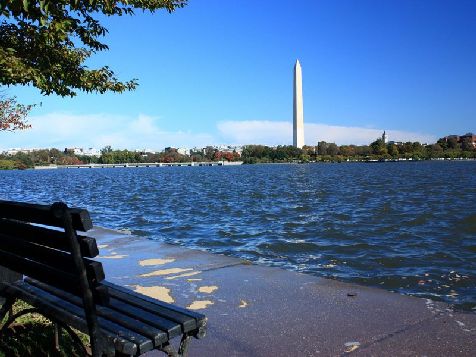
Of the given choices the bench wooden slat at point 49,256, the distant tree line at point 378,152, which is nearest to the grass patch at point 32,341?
the bench wooden slat at point 49,256

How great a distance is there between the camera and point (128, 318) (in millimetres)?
2689

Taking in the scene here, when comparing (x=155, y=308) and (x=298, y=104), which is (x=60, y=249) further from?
(x=298, y=104)

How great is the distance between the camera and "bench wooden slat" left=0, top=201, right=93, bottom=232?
2.37 meters

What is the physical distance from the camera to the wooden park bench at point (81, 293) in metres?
2.42

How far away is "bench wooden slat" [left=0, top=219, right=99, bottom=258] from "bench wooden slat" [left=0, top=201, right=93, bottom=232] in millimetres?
51

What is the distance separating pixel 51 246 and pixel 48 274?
20cm

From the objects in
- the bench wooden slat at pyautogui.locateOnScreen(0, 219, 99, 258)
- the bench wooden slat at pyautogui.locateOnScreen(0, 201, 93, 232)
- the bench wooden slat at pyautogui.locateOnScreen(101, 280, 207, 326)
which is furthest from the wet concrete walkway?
the bench wooden slat at pyautogui.locateOnScreen(0, 201, 93, 232)

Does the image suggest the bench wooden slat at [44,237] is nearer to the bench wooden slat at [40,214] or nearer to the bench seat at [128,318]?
the bench wooden slat at [40,214]

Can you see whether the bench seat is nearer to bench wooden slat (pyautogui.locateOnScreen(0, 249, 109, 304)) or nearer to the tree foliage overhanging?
bench wooden slat (pyautogui.locateOnScreen(0, 249, 109, 304))

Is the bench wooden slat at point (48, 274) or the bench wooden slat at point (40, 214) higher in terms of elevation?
the bench wooden slat at point (40, 214)

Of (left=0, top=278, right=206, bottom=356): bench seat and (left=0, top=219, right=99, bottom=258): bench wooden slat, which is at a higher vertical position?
(left=0, top=219, right=99, bottom=258): bench wooden slat

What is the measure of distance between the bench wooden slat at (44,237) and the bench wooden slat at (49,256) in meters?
0.03

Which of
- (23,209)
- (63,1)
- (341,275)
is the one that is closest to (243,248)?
(341,275)

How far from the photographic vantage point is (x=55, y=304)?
2.97 meters
